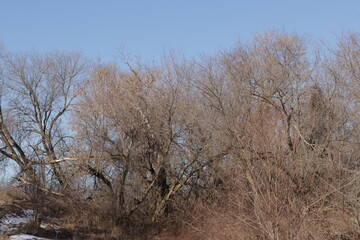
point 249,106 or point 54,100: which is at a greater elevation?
point 54,100

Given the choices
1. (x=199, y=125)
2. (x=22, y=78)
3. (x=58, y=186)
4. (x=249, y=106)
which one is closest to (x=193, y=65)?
(x=199, y=125)

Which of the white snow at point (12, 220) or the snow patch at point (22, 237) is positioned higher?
the white snow at point (12, 220)

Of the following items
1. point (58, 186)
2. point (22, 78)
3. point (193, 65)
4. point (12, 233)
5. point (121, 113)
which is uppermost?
point (22, 78)

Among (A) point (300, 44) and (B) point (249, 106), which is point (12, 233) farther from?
(A) point (300, 44)

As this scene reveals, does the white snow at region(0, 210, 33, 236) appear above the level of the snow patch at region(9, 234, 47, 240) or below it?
above

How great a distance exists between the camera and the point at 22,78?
24344mm

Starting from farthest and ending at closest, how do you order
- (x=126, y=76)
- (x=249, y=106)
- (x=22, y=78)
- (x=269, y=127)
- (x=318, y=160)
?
(x=22, y=78), (x=126, y=76), (x=249, y=106), (x=318, y=160), (x=269, y=127)

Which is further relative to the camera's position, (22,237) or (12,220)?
(12,220)

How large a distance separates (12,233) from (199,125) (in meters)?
7.97

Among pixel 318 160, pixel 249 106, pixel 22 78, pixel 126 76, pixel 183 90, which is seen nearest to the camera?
pixel 318 160

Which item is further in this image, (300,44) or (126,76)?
(126,76)

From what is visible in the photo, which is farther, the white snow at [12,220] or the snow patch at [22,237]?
the white snow at [12,220]

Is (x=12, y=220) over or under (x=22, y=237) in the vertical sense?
over

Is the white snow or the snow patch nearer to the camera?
the snow patch
